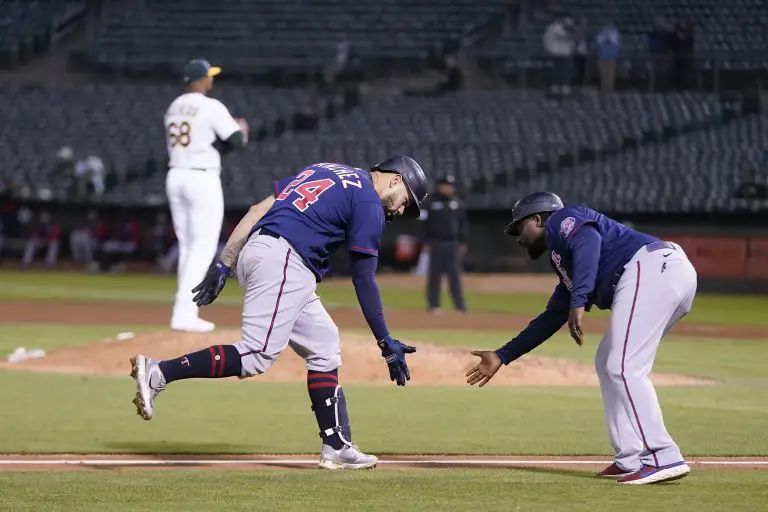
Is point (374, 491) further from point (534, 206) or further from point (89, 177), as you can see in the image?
point (89, 177)

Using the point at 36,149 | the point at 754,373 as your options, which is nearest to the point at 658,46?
the point at 36,149

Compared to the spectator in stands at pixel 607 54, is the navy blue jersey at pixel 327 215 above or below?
above

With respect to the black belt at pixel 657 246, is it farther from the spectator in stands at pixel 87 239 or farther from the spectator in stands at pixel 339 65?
the spectator in stands at pixel 339 65

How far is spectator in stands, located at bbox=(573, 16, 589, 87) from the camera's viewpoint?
3369cm

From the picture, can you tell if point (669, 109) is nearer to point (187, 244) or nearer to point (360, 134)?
point (360, 134)

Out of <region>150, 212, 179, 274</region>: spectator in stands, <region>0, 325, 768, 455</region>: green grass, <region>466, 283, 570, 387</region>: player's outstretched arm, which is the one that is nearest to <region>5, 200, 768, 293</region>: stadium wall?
<region>150, 212, 179, 274</region>: spectator in stands

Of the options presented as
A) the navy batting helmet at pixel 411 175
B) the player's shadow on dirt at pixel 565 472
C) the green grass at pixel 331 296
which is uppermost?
the navy batting helmet at pixel 411 175

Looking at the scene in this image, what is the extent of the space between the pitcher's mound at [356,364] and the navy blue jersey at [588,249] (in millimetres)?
5344

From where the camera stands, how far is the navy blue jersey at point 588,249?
7070 mm

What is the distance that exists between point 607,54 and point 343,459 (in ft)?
87.0

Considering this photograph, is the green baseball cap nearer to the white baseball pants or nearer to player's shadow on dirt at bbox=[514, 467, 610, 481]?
the white baseball pants

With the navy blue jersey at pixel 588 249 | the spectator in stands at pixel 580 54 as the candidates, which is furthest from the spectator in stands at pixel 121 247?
the navy blue jersey at pixel 588 249

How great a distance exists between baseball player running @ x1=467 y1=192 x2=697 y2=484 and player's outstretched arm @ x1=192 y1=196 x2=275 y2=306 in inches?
52.3

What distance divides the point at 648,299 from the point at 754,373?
723cm
